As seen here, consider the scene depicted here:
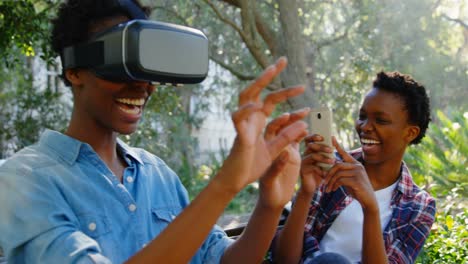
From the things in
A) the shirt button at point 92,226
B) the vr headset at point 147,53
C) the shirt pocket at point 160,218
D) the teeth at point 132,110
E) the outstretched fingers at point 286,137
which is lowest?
the shirt pocket at point 160,218

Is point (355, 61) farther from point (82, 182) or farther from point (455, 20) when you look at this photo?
point (455, 20)

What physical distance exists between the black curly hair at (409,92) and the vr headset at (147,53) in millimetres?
1497

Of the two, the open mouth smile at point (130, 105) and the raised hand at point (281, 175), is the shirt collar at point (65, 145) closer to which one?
the open mouth smile at point (130, 105)

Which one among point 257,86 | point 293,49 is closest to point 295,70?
point 293,49

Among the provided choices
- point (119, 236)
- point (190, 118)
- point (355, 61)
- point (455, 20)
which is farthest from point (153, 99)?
point (455, 20)

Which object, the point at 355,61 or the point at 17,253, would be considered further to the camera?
the point at 355,61

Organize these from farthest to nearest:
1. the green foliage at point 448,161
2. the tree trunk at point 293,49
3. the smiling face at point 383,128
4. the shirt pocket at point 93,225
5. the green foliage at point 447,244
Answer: the tree trunk at point 293,49 → the green foliage at point 448,161 → the green foliage at point 447,244 → the smiling face at point 383,128 → the shirt pocket at point 93,225

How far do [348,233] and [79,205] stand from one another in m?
1.41

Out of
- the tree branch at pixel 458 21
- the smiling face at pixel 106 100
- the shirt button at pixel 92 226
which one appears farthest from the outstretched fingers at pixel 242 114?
the tree branch at pixel 458 21

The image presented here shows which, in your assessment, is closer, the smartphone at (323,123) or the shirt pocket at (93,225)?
the shirt pocket at (93,225)

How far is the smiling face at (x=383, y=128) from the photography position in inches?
107

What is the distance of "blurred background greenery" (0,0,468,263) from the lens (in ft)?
16.7

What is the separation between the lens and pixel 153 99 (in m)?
8.45

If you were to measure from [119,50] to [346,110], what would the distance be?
33.8ft
